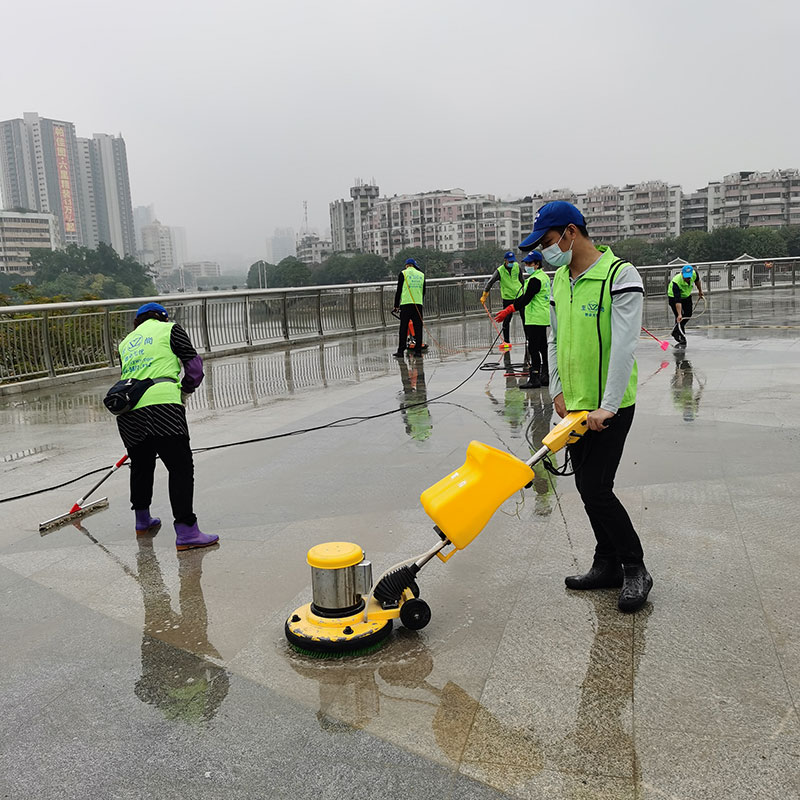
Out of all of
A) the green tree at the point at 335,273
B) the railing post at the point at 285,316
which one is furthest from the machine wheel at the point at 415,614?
the green tree at the point at 335,273

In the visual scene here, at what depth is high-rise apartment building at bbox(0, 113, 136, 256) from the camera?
89125mm

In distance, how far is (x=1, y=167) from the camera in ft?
316

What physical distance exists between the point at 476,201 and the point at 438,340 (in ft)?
365

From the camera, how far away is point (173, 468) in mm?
4805

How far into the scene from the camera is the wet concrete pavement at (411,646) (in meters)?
2.49

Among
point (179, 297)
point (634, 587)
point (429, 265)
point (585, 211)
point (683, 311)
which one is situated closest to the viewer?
point (634, 587)

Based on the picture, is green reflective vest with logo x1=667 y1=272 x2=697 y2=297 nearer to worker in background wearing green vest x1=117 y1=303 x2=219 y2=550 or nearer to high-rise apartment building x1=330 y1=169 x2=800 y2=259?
worker in background wearing green vest x1=117 y1=303 x2=219 y2=550

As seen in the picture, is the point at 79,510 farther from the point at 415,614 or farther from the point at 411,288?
the point at 411,288

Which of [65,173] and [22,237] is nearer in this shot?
[22,237]

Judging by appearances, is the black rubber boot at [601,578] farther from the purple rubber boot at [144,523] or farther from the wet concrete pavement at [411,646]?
the purple rubber boot at [144,523]

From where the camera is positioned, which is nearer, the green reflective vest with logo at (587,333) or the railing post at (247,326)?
the green reflective vest with logo at (587,333)

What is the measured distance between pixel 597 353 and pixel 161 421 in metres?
2.67

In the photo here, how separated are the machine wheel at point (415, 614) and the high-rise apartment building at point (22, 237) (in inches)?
1818

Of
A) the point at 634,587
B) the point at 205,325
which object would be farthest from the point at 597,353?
the point at 205,325
